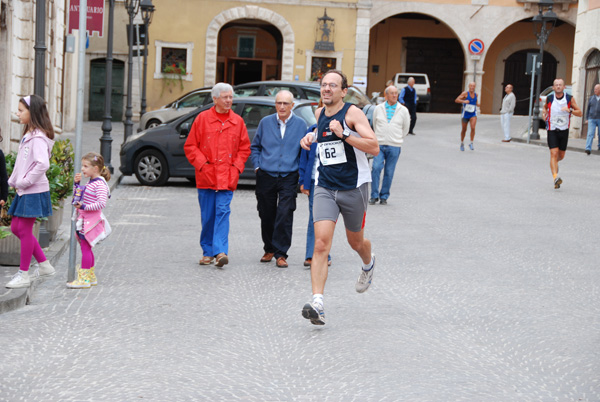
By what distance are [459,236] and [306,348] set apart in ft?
18.1

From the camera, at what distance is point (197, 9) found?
4019 cm

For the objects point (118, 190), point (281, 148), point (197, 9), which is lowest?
point (118, 190)

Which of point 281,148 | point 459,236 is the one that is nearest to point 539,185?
point 459,236

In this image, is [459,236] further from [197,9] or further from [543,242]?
[197,9]

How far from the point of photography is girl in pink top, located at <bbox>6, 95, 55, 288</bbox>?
25.5 feet

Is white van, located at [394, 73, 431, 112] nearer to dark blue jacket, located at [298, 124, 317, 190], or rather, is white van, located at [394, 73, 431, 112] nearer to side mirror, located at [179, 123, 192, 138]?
side mirror, located at [179, 123, 192, 138]

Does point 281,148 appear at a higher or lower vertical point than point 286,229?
higher

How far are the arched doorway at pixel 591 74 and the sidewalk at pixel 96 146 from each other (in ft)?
5.19

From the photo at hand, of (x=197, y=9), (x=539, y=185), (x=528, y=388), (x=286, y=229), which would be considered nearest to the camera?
(x=528, y=388)

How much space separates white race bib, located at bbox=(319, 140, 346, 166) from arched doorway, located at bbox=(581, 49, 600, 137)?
2862 cm

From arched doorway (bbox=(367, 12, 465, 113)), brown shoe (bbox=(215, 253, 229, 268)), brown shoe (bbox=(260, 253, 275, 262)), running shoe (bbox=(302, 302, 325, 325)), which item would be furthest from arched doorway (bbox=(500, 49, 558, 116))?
running shoe (bbox=(302, 302, 325, 325))

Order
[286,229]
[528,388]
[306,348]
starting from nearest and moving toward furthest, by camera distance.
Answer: [528,388]
[306,348]
[286,229]

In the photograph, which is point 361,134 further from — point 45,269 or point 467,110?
point 467,110

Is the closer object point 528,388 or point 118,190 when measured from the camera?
point 528,388
